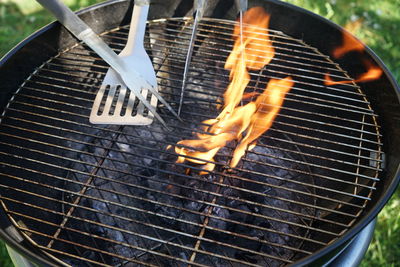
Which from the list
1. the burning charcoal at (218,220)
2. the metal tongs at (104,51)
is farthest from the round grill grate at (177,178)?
the metal tongs at (104,51)

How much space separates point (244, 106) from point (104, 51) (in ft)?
2.10

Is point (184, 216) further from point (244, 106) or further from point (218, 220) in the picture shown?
point (244, 106)

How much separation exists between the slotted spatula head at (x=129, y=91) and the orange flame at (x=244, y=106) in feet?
0.72

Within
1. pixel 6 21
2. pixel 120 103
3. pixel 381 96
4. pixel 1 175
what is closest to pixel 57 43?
pixel 120 103

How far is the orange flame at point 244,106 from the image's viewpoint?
5.29ft

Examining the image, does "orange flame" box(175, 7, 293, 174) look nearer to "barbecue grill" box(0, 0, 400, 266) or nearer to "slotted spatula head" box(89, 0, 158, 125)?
"barbecue grill" box(0, 0, 400, 266)

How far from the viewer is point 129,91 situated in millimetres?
1684

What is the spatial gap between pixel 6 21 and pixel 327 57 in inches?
113

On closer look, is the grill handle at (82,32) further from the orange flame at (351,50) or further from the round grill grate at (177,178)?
the orange flame at (351,50)

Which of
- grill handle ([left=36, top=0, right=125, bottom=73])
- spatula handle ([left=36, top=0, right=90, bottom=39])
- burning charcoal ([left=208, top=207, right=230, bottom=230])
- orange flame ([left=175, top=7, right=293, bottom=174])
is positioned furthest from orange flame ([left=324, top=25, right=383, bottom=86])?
spatula handle ([left=36, top=0, right=90, bottom=39])

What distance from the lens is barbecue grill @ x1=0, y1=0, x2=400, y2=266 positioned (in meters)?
1.37

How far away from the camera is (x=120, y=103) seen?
61.8 inches

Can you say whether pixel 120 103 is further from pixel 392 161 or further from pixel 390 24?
pixel 390 24

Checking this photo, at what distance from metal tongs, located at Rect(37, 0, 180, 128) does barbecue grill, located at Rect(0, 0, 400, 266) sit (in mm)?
115
